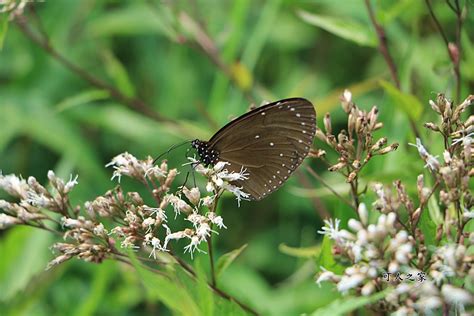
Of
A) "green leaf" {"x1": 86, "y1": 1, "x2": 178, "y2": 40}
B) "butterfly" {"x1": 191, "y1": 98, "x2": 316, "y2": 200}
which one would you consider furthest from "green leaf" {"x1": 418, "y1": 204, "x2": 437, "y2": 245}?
"green leaf" {"x1": 86, "y1": 1, "x2": 178, "y2": 40}

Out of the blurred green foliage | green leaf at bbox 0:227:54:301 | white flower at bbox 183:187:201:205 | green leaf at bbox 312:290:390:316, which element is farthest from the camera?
green leaf at bbox 0:227:54:301

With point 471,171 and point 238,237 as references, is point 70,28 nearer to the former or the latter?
point 238,237

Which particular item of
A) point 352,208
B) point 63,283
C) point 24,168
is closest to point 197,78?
point 24,168

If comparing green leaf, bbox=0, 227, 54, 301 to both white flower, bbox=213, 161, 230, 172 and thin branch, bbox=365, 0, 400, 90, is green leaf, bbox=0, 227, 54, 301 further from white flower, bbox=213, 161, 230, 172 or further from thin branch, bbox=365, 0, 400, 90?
thin branch, bbox=365, 0, 400, 90

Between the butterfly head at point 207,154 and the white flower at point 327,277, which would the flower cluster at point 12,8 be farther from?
the white flower at point 327,277

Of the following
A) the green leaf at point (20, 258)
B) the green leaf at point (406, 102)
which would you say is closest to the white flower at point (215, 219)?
the green leaf at point (406, 102)

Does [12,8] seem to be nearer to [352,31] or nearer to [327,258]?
[352,31]

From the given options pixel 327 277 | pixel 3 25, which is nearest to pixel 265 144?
pixel 327 277
